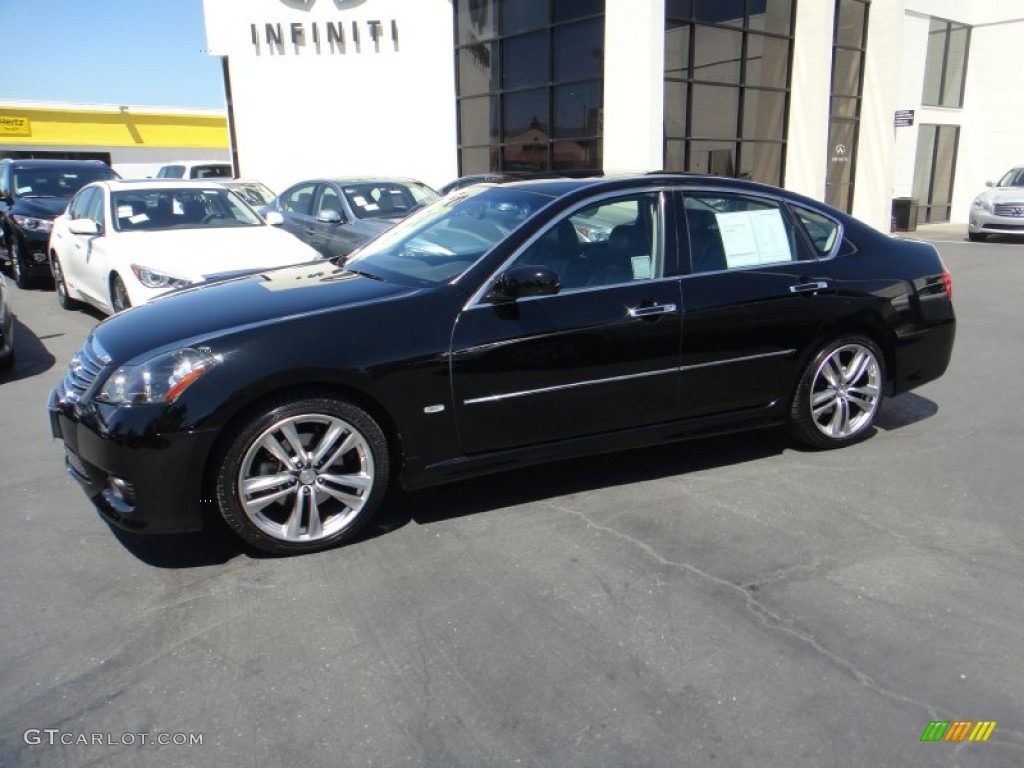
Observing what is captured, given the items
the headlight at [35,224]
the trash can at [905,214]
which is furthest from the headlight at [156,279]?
the trash can at [905,214]

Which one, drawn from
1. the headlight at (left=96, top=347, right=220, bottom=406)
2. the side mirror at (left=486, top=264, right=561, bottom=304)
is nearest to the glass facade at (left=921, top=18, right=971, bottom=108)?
the side mirror at (left=486, top=264, right=561, bottom=304)

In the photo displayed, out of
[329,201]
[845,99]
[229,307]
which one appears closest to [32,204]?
[329,201]

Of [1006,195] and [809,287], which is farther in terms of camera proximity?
[1006,195]

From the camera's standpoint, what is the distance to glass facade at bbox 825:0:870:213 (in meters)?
19.6

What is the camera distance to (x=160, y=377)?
11.1ft

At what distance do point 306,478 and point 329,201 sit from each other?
7753 millimetres

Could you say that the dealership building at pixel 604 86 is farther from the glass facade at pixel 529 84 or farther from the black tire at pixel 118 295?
the black tire at pixel 118 295

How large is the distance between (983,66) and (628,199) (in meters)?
25.2

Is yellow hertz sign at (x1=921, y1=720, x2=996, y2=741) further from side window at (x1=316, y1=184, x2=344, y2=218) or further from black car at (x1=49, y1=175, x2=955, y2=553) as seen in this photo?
side window at (x1=316, y1=184, x2=344, y2=218)

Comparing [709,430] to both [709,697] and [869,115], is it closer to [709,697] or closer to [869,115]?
[709,697]

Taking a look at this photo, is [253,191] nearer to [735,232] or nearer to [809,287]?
[735,232]

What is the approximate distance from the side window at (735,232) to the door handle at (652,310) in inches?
11.8

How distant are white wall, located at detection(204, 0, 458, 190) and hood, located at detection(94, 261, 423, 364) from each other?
50.9ft

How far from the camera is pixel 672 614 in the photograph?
316cm
